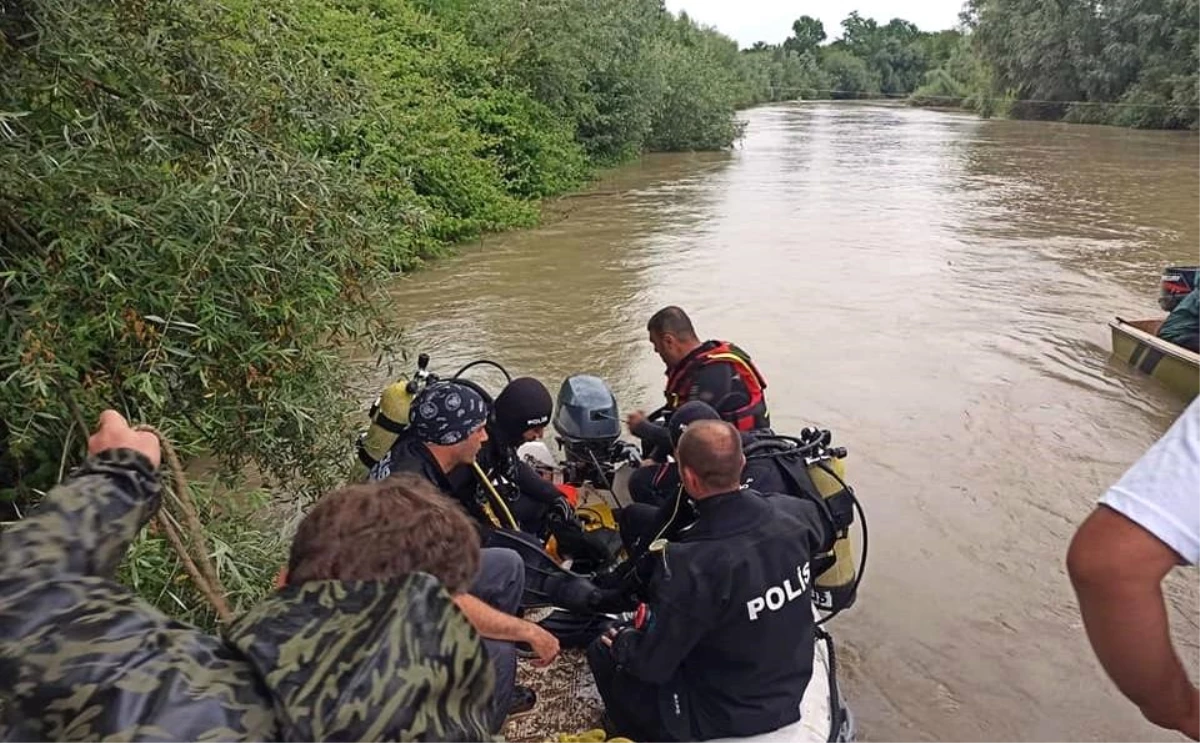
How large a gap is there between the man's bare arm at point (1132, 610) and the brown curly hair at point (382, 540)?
3.57ft

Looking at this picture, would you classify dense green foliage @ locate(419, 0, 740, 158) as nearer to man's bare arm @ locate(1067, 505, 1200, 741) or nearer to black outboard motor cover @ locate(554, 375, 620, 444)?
black outboard motor cover @ locate(554, 375, 620, 444)

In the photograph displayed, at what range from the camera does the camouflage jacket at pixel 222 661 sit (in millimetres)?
1503

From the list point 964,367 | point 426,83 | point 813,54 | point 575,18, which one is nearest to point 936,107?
point 813,54

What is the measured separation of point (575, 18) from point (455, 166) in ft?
23.9

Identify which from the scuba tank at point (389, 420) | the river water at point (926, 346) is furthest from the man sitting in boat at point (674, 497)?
the river water at point (926, 346)

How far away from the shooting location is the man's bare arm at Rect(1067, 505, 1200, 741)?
5.10ft

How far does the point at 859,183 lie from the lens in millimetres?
24250

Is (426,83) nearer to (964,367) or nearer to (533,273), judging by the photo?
(533,273)

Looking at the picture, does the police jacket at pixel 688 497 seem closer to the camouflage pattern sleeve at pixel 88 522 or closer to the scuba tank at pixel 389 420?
the scuba tank at pixel 389 420

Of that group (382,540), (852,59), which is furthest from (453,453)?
(852,59)

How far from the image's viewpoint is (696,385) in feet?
17.8

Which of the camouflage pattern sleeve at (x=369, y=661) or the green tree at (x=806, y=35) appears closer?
the camouflage pattern sleeve at (x=369, y=661)

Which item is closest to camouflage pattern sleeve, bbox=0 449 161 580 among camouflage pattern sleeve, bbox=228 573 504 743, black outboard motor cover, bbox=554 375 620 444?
camouflage pattern sleeve, bbox=228 573 504 743

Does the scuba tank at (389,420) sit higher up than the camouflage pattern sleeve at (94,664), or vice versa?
the camouflage pattern sleeve at (94,664)
